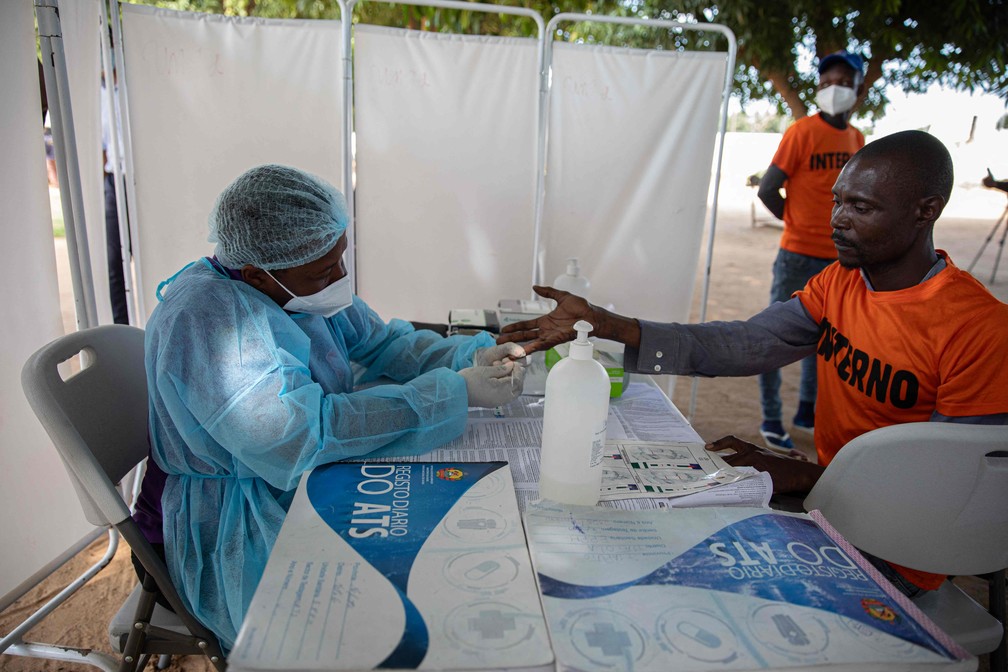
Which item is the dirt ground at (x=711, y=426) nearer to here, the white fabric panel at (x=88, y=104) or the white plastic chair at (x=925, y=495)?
the white plastic chair at (x=925, y=495)

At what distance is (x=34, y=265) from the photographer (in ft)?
7.06

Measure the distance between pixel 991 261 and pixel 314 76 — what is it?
11.0 m

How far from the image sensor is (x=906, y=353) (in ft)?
5.36

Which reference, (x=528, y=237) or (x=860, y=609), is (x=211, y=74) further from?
(x=860, y=609)

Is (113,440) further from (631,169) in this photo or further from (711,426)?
(711,426)

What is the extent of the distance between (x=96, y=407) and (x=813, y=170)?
3.56 metres

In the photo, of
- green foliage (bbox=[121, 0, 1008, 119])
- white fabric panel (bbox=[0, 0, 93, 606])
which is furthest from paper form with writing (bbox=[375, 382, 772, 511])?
green foliage (bbox=[121, 0, 1008, 119])

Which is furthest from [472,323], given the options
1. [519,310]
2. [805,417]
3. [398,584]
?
[805,417]

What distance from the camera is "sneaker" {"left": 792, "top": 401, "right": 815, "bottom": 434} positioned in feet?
13.5

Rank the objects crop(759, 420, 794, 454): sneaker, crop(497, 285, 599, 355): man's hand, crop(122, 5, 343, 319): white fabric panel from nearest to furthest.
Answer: crop(497, 285, 599, 355): man's hand, crop(122, 5, 343, 319): white fabric panel, crop(759, 420, 794, 454): sneaker

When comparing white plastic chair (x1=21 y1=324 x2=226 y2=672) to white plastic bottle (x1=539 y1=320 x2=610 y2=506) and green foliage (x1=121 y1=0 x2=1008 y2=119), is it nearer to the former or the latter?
white plastic bottle (x1=539 y1=320 x2=610 y2=506)

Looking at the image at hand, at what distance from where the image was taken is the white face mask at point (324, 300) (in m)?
1.63

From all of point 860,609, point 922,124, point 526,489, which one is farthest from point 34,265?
point 922,124

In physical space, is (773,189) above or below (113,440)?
above
